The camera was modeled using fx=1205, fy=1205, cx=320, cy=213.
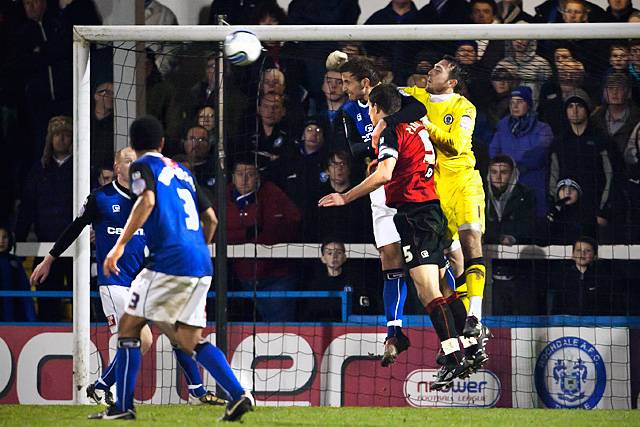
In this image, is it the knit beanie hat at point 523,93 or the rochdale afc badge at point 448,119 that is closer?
the rochdale afc badge at point 448,119

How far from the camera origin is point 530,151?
10195 millimetres

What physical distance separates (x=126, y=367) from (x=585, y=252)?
434cm

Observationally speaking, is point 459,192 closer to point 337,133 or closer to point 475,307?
A: point 475,307

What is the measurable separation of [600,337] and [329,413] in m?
2.59

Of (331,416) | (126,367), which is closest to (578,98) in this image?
(331,416)

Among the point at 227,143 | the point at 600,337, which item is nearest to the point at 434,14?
the point at 227,143

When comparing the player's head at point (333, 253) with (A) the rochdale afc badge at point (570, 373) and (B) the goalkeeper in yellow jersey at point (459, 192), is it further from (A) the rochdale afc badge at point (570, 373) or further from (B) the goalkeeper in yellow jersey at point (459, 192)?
(A) the rochdale afc badge at point (570, 373)

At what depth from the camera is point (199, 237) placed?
7.33 metres

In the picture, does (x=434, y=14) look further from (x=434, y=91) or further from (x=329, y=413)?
(x=329, y=413)

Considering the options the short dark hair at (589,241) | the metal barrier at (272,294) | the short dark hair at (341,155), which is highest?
the short dark hair at (341,155)

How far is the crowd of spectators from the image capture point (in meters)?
10.1

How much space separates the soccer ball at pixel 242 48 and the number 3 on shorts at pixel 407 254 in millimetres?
1909

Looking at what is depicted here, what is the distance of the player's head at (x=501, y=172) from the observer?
10086mm

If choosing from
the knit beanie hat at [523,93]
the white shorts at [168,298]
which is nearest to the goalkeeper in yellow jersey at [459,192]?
the knit beanie hat at [523,93]
